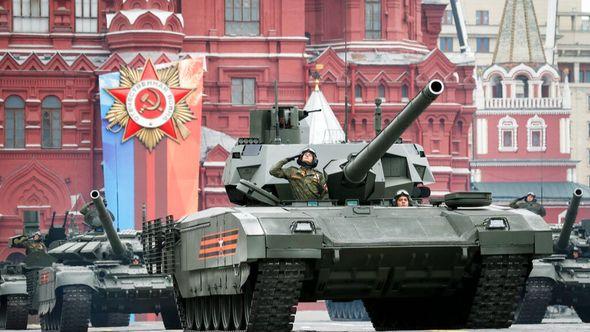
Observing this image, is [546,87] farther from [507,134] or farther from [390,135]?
[390,135]

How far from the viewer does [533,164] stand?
13762 cm

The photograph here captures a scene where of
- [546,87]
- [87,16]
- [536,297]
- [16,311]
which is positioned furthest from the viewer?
[546,87]

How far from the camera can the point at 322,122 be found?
73000 millimetres

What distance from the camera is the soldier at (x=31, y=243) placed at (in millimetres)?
43250

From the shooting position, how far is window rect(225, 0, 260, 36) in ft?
252

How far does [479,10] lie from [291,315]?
154 m

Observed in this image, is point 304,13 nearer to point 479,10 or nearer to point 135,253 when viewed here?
point 135,253

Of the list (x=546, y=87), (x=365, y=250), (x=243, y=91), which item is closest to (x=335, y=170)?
(x=365, y=250)

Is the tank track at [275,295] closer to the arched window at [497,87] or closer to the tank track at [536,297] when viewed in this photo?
the tank track at [536,297]

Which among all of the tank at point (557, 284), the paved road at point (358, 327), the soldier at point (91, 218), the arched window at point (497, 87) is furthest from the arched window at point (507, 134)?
the tank at point (557, 284)

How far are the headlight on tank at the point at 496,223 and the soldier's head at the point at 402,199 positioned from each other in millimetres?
1838

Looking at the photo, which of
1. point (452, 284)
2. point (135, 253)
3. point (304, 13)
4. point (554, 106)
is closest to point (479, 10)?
point (554, 106)

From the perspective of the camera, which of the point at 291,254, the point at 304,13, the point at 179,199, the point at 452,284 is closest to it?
the point at 291,254

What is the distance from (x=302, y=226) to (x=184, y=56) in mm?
52087
